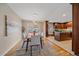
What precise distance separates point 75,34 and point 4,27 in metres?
2.45

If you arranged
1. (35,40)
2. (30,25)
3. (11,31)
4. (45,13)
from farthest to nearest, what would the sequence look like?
1. (11,31)
2. (45,13)
3. (35,40)
4. (30,25)

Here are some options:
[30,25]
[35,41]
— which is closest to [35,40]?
[35,41]

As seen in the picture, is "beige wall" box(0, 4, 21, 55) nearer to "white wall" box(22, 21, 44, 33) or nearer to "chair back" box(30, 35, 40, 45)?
"white wall" box(22, 21, 44, 33)

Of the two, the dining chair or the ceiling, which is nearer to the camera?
the ceiling

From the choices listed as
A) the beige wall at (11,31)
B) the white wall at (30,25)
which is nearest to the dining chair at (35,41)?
Answer: the white wall at (30,25)

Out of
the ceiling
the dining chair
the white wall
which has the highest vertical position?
the ceiling

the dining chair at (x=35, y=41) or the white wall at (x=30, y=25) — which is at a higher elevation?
the white wall at (x=30, y=25)

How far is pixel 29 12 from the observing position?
458cm

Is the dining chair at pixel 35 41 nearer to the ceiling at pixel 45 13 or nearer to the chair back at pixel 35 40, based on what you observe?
the chair back at pixel 35 40

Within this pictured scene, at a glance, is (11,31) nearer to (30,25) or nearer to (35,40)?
(30,25)

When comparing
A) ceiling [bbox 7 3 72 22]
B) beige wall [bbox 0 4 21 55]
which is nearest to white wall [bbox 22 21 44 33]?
ceiling [bbox 7 3 72 22]

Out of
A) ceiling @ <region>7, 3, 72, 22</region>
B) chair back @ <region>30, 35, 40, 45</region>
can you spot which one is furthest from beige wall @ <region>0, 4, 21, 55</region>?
chair back @ <region>30, 35, 40, 45</region>

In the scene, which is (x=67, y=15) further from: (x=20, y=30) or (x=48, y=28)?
(x=20, y=30)

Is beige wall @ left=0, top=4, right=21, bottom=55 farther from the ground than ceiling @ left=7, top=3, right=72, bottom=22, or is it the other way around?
ceiling @ left=7, top=3, right=72, bottom=22
